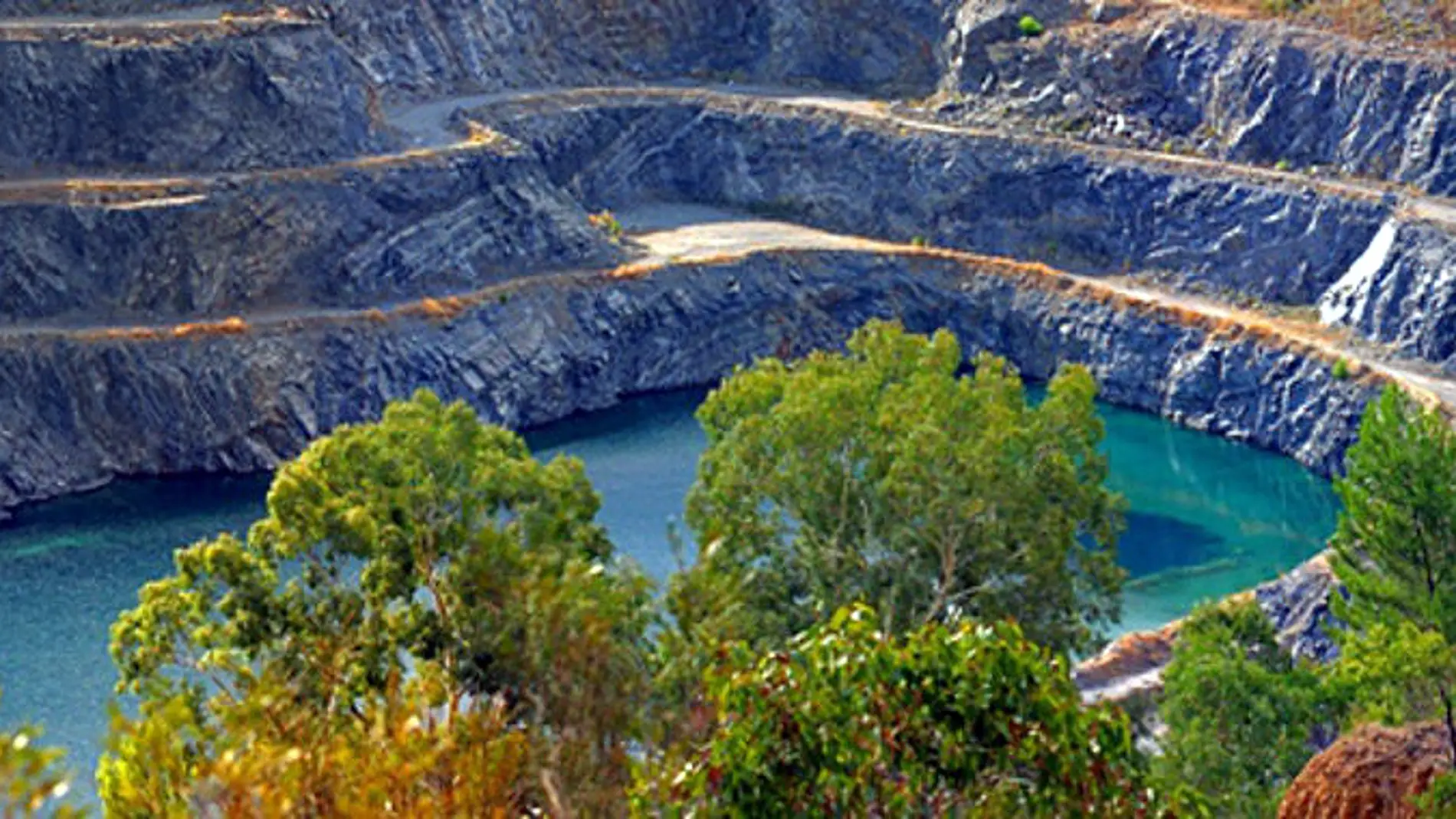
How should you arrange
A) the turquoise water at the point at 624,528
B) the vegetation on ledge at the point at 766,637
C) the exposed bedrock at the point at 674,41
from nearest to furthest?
the vegetation on ledge at the point at 766,637 < the turquoise water at the point at 624,528 < the exposed bedrock at the point at 674,41

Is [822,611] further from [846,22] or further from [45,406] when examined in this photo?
[846,22]

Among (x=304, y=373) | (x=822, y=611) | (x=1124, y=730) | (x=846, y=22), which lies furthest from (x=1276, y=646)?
(x=846, y=22)

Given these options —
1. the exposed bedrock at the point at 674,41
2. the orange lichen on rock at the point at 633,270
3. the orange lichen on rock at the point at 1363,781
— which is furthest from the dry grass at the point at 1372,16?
the orange lichen on rock at the point at 1363,781

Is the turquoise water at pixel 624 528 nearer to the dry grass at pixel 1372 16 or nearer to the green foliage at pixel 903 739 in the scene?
the dry grass at pixel 1372 16

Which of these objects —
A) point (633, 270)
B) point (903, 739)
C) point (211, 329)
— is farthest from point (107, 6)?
point (903, 739)

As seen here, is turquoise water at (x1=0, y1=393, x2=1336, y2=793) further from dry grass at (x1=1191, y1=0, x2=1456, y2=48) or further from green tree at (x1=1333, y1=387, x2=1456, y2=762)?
green tree at (x1=1333, y1=387, x2=1456, y2=762)

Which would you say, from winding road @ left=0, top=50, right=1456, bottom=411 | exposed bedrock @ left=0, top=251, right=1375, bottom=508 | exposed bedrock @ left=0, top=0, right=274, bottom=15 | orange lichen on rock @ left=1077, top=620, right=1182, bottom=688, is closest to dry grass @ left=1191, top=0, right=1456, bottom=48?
winding road @ left=0, top=50, right=1456, bottom=411

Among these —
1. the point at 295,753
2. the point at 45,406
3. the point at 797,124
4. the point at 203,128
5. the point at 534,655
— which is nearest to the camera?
the point at 295,753

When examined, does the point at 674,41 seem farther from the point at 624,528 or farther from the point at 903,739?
the point at 903,739
